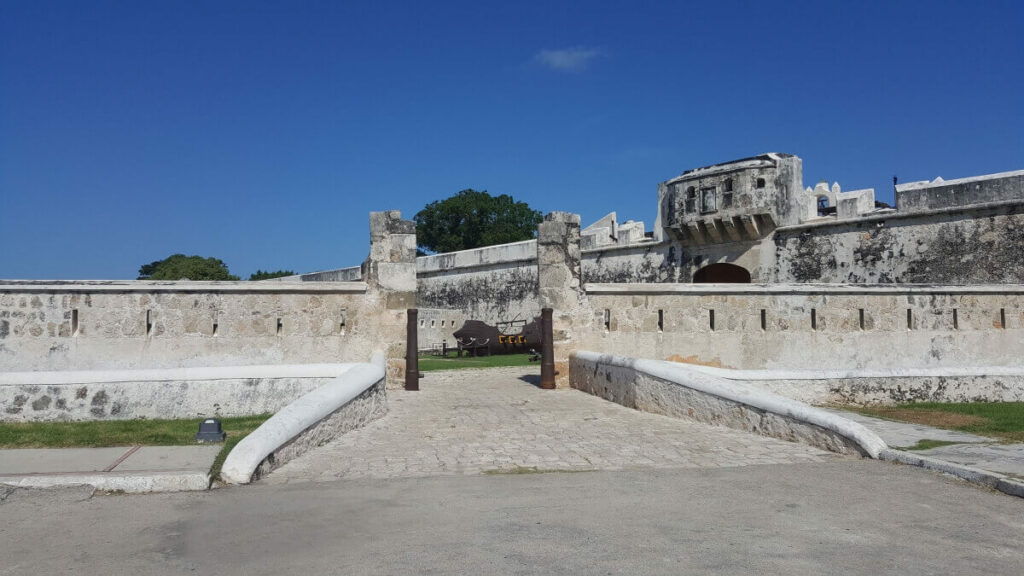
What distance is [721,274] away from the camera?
73.5ft

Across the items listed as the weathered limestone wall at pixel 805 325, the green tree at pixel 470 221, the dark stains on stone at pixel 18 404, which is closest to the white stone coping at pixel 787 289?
the weathered limestone wall at pixel 805 325

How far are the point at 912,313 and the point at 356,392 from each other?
35.2ft

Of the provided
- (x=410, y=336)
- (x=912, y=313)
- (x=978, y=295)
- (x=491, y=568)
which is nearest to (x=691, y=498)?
(x=491, y=568)

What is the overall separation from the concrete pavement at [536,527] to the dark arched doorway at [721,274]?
57.5 feet

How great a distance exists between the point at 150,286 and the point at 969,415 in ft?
32.1

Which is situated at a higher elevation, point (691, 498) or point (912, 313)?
point (912, 313)

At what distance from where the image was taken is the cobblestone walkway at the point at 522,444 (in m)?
5.43

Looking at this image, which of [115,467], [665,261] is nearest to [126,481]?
Answer: [115,467]

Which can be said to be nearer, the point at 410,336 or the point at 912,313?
the point at 410,336

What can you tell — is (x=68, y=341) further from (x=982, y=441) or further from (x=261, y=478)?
(x=982, y=441)

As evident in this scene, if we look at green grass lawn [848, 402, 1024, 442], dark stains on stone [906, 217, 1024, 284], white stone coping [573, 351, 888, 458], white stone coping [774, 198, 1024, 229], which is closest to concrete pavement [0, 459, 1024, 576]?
white stone coping [573, 351, 888, 458]

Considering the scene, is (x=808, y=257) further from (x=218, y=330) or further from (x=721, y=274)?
(x=218, y=330)

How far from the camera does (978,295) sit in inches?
558

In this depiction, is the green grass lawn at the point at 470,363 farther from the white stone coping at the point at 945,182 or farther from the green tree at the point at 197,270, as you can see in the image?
the green tree at the point at 197,270
